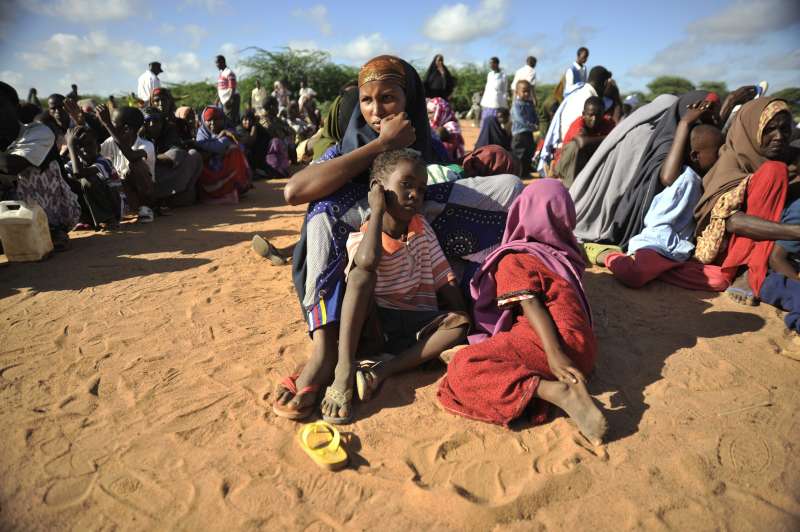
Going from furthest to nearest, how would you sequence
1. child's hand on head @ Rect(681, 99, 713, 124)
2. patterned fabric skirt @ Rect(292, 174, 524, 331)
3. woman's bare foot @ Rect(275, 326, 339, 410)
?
child's hand on head @ Rect(681, 99, 713, 124) → patterned fabric skirt @ Rect(292, 174, 524, 331) → woman's bare foot @ Rect(275, 326, 339, 410)

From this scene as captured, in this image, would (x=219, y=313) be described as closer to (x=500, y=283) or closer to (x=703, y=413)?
(x=500, y=283)

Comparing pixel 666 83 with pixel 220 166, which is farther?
pixel 666 83

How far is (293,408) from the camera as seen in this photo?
7.75ft

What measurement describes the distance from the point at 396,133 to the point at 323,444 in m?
1.68

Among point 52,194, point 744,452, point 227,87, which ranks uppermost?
point 227,87

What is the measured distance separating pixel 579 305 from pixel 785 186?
7.71 feet

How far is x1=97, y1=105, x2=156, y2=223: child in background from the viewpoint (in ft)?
20.7

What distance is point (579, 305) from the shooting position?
8.73 ft

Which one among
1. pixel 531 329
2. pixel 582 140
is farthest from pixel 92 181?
pixel 582 140

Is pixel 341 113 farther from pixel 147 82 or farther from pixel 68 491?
pixel 147 82

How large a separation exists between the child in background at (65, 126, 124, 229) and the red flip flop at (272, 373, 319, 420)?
15.6 feet

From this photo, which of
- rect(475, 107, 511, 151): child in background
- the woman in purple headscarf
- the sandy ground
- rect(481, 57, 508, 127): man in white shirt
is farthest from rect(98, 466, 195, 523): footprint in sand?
rect(481, 57, 508, 127): man in white shirt

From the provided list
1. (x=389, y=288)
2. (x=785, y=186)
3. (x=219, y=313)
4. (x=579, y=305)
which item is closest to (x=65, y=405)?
(x=219, y=313)

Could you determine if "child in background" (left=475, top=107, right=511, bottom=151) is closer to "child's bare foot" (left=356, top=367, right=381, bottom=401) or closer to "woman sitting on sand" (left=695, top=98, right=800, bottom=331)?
"woman sitting on sand" (left=695, top=98, right=800, bottom=331)
